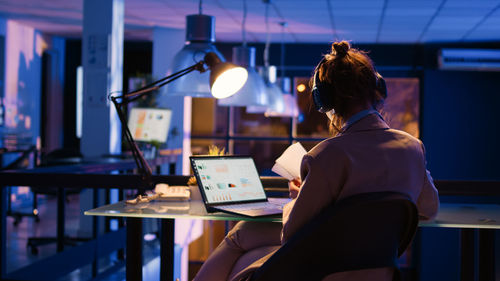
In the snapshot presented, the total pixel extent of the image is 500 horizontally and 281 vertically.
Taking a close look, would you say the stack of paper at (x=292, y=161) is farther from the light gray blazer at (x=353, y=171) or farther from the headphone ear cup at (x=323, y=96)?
the light gray blazer at (x=353, y=171)

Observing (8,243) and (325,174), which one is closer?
(325,174)

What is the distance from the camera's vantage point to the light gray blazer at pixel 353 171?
1543 millimetres

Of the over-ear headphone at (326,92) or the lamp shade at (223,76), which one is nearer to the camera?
the over-ear headphone at (326,92)

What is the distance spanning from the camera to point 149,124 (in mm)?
6406

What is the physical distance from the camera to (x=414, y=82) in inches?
341

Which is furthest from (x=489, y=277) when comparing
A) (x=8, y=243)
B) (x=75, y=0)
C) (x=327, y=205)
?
(x=75, y=0)

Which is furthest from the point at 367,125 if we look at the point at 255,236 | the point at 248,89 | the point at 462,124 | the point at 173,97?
the point at 462,124

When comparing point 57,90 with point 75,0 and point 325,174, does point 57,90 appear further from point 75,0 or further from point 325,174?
point 325,174

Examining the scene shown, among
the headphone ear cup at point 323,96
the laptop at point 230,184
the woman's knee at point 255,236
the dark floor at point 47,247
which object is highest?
the headphone ear cup at point 323,96

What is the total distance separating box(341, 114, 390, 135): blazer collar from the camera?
1.69 metres

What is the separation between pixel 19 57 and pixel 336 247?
8.61 meters

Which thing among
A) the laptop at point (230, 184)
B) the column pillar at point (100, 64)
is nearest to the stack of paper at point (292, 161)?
the laptop at point (230, 184)

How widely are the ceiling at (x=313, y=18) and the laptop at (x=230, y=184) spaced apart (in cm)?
374

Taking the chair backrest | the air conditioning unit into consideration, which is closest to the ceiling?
the air conditioning unit
